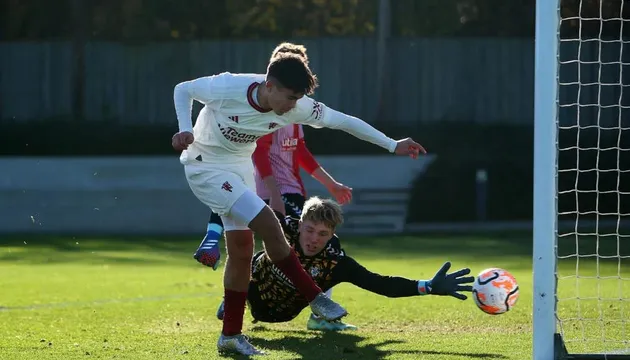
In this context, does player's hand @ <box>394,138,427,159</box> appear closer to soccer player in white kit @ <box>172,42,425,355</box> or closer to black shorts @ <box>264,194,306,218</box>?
soccer player in white kit @ <box>172,42,425,355</box>

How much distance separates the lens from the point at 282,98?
6262 millimetres

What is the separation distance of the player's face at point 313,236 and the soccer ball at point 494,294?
0.93 metres

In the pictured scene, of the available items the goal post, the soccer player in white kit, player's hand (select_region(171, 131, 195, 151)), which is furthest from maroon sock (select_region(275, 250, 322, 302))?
the goal post

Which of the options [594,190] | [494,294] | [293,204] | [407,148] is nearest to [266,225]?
[407,148]

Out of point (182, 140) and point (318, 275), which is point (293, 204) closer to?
point (318, 275)

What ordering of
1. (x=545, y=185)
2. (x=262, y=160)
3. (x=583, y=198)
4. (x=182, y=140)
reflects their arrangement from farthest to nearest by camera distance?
(x=583, y=198) → (x=262, y=160) → (x=182, y=140) → (x=545, y=185)

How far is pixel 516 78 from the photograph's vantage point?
2280 centimetres

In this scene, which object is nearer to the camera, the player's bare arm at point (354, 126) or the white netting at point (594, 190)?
the player's bare arm at point (354, 126)

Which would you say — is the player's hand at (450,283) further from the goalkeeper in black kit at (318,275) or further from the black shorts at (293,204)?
the black shorts at (293,204)

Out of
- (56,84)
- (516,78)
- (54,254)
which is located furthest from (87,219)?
(516,78)

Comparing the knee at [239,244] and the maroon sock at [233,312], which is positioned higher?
the knee at [239,244]

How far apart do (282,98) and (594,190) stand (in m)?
6.47

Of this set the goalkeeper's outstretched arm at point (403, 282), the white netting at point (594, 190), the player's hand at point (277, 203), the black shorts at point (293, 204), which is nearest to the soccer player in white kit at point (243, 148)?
the goalkeeper's outstretched arm at point (403, 282)

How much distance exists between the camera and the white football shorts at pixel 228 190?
6.43m
